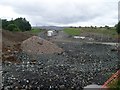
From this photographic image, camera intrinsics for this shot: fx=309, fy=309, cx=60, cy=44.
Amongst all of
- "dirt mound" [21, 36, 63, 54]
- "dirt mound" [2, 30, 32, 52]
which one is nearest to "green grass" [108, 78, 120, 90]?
"dirt mound" [21, 36, 63, 54]

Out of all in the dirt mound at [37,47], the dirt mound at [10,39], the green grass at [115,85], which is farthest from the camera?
the dirt mound at [10,39]

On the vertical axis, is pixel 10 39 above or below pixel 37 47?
above

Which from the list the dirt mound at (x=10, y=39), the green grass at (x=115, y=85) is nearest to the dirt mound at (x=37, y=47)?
the dirt mound at (x=10, y=39)

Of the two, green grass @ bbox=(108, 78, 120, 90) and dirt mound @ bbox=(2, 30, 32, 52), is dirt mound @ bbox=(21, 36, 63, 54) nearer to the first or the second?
dirt mound @ bbox=(2, 30, 32, 52)

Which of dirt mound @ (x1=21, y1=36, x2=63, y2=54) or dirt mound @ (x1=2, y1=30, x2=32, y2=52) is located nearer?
dirt mound @ (x1=21, y1=36, x2=63, y2=54)

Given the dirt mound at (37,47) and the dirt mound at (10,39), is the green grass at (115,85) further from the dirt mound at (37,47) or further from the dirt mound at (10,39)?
the dirt mound at (10,39)

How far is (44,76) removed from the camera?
19.3 m

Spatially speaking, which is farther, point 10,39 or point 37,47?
point 10,39

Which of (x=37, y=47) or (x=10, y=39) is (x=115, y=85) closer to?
(x=37, y=47)

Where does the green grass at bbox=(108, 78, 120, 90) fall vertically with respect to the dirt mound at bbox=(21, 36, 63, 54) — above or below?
above

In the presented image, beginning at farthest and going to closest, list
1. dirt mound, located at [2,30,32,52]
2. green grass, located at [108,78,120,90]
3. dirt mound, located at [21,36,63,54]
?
dirt mound, located at [2,30,32,52] < dirt mound, located at [21,36,63,54] < green grass, located at [108,78,120,90]

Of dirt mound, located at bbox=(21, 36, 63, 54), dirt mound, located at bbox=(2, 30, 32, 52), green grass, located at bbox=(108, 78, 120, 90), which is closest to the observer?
green grass, located at bbox=(108, 78, 120, 90)

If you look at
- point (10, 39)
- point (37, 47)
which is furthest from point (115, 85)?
point (10, 39)

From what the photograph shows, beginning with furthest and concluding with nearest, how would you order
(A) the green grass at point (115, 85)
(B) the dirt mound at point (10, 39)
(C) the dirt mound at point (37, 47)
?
(B) the dirt mound at point (10, 39) → (C) the dirt mound at point (37, 47) → (A) the green grass at point (115, 85)
